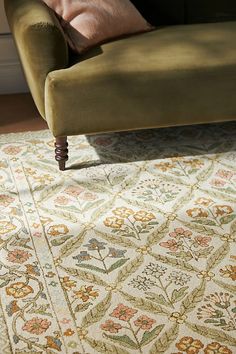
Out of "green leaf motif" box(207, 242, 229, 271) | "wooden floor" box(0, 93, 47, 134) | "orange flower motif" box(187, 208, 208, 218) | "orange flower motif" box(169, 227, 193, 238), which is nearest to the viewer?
"green leaf motif" box(207, 242, 229, 271)

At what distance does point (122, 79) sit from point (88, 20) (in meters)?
0.36

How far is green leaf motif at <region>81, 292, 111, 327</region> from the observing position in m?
1.64

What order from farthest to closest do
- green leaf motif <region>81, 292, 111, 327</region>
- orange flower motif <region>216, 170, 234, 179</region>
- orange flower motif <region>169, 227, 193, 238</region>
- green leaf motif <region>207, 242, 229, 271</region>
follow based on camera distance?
orange flower motif <region>216, 170, 234, 179</region>, orange flower motif <region>169, 227, 193, 238</region>, green leaf motif <region>207, 242, 229, 271</region>, green leaf motif <region>81, 292, 111, 327</region>

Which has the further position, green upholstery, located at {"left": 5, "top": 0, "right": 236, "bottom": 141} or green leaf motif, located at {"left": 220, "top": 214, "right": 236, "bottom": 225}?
green upholstery, located at {"left": 5, "top": 0, "right": 236, "bottom": 141}

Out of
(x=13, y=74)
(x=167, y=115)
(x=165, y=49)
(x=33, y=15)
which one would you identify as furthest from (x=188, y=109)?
(x=13, y=74)

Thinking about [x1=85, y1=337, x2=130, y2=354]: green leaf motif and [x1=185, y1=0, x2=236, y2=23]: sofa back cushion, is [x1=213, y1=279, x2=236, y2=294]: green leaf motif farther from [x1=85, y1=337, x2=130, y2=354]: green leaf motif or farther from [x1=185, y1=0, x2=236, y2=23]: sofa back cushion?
[x1=185, y1=0, x2=236, y2=23]: sofa back cushion

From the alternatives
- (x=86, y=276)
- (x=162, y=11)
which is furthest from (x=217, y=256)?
(x=162, y=11)

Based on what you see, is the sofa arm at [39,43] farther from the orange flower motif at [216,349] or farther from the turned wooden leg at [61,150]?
the orange flower motif at [216,349]

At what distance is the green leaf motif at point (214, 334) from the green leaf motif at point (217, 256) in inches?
9.7

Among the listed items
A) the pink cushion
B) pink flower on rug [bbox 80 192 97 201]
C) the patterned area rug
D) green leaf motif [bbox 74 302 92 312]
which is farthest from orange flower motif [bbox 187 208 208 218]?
the pink cushion

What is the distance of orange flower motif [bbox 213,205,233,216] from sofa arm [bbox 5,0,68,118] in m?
0.75

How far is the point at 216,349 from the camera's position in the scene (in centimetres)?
154

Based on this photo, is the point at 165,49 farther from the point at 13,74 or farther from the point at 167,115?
the point at 13,74

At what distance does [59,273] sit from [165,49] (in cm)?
100
